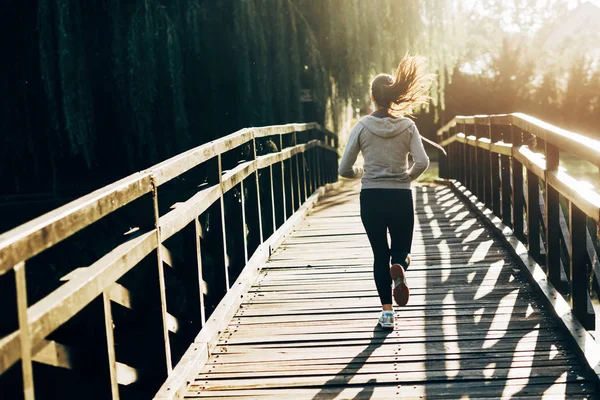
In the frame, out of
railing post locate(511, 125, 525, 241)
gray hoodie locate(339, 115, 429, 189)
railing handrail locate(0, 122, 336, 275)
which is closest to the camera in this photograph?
railing handrail locate(0, 122, 336, 275)

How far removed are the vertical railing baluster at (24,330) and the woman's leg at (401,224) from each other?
2974 millimetres

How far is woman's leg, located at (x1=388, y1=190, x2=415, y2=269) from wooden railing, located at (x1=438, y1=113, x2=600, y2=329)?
2.94 ft

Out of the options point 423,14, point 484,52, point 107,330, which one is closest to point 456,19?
point 423,14

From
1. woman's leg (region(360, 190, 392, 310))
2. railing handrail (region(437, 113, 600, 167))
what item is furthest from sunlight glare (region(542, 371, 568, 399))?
woman's leg (region(360, 190, 392, 310))

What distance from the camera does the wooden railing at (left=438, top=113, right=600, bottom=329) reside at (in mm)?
4375

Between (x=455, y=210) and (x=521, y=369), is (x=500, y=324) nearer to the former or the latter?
(x=521, y=369)

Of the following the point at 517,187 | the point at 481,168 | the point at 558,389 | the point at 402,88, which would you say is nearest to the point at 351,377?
the point at 558,389

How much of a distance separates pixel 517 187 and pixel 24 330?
5497 mm

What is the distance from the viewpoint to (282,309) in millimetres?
5395

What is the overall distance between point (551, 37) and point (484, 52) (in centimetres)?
302

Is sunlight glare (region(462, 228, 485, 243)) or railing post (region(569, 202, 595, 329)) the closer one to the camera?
railing post (region(569, 202, 595, 329))

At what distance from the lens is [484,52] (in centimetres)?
3036

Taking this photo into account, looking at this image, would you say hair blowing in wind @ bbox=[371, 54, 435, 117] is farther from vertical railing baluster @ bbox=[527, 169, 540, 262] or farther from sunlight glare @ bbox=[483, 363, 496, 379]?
sunlight glare @ bbox=[483, 363, 496, 379]

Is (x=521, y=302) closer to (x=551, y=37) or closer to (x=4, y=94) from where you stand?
(x=4, y=94)
